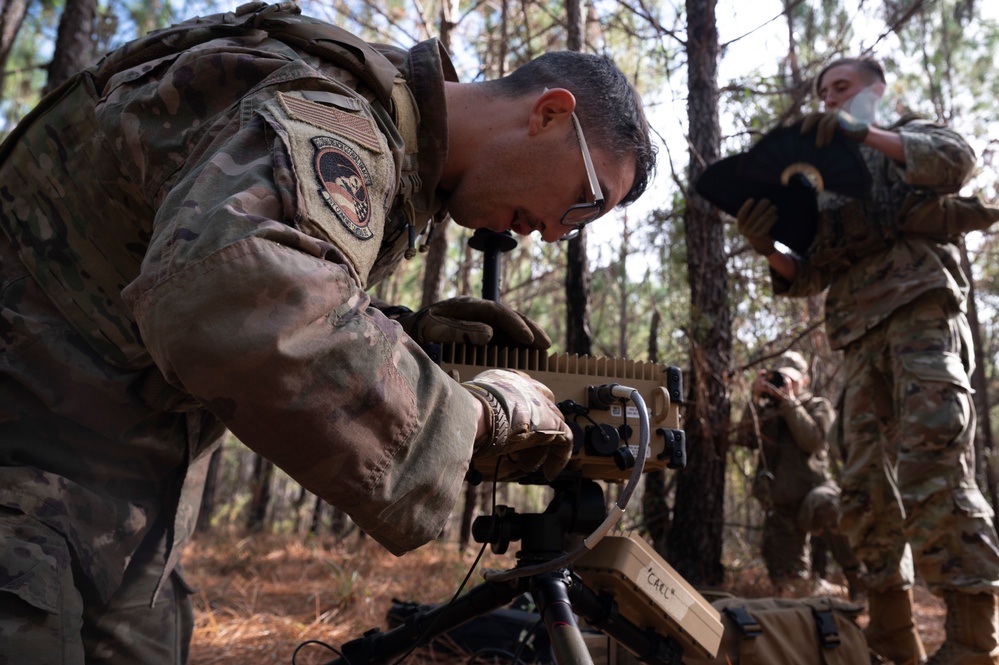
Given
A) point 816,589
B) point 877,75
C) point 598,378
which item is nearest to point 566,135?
point 598,378

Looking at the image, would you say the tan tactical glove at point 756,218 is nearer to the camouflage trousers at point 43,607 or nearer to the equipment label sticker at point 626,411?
the equipment label sticker at point 626,411

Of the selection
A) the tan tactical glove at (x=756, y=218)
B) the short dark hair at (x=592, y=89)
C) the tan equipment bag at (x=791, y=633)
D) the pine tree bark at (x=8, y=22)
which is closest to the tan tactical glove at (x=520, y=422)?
the short dark hair at (x=592, y=89)

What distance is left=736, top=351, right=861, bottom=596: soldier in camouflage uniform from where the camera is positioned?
5.16m

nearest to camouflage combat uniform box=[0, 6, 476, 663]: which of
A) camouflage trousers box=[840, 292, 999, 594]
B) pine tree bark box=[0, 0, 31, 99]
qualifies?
camouflage trousers box=[840, 292, 999, 594]

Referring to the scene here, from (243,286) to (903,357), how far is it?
126 inches

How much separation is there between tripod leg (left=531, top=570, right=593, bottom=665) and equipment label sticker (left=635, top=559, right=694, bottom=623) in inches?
8.5

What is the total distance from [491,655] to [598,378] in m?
1.51

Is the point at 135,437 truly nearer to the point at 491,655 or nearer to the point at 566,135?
the point at 566,135

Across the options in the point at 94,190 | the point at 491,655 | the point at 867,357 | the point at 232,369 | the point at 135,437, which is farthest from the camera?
the point at 867,357

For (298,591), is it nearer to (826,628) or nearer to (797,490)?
(826,628)

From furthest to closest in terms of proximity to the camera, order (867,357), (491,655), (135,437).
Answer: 1. (867,357)
2. (491,655)
3. (135,437)

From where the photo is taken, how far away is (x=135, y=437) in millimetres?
1421

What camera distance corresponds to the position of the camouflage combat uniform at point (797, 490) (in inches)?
205

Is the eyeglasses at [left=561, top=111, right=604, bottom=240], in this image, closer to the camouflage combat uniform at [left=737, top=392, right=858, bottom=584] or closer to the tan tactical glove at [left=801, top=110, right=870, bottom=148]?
the tan tactical glove at [left=801, top=110, right=870, bottom=148]
